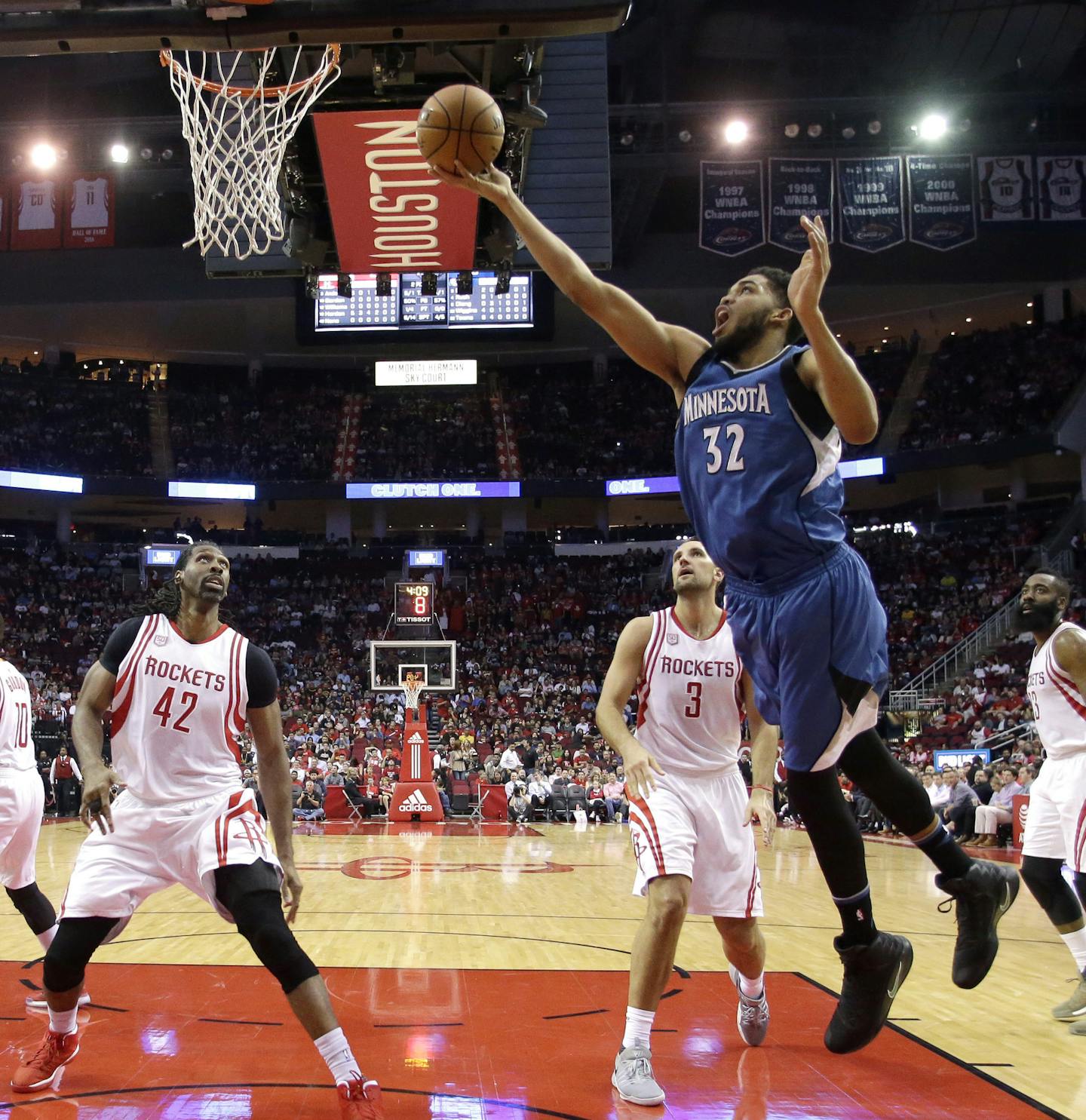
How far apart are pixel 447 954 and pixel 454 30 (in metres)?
5.47

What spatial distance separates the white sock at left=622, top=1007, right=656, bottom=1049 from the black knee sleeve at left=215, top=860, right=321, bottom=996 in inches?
48.5

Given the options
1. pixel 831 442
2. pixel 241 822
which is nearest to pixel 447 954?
pixel 241 822

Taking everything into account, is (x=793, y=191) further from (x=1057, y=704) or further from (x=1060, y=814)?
(x=1060, y=814)

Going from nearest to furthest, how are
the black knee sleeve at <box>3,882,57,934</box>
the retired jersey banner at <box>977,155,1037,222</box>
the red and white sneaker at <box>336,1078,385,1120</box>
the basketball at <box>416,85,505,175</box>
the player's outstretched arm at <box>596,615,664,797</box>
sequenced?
1. the basketball at <box>416,85,505,175</box>
2. the player's outstretched arm at <box>596,615,664,797</box>
3. the red and white sneaker at <box>336,1078,385,1120</box>
4. the black knee sleeve at <box>3,882,57,934</box>
5. the retired jersey banner at <box>977,155,1037,222</box>

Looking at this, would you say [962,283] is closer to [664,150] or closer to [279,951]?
[664,150]

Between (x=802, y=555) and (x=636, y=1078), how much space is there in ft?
7.25

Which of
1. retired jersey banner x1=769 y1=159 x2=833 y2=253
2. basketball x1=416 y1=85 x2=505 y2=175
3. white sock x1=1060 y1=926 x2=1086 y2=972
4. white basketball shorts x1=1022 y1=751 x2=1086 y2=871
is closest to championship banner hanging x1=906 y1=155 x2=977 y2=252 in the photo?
retired jersey banner x1=769 y1=159 x2=833 y2=253

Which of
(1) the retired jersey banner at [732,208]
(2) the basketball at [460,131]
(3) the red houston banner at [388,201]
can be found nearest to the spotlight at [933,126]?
(1) the retired jersey banner at [732,208]

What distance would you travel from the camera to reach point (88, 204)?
25.3m

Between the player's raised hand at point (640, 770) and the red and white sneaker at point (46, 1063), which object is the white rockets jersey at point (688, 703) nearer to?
the player's raised hand at point (640, 770)

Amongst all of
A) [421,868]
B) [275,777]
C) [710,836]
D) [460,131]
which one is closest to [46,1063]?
[275,777]

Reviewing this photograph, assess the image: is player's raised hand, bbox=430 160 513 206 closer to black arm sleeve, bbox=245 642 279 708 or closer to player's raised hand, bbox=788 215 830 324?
player's raised hand, bbox=788 215 830 324

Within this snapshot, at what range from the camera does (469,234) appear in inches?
455

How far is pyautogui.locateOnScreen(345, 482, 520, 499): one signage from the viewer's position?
113 feet
